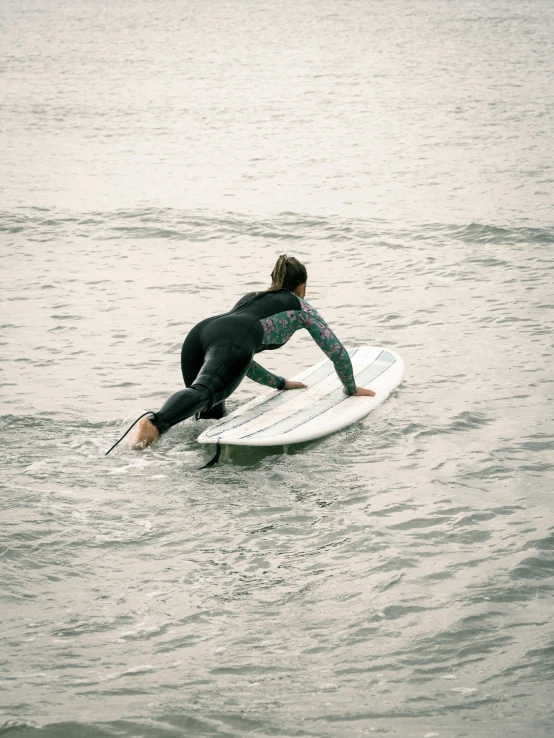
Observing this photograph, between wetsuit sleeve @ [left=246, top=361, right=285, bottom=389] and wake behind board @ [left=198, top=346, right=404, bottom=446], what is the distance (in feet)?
0.27

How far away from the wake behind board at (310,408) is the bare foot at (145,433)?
390mm

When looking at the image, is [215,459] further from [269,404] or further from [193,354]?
[269,404]

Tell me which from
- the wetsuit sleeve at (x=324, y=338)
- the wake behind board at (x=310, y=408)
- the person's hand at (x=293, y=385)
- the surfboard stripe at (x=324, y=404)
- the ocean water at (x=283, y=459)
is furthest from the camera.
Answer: the person's hand at (x=293, y=385)

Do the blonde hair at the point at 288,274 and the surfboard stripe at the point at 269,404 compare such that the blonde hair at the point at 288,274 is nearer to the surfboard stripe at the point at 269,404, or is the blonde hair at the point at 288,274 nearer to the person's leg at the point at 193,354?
the person's leg at the point at 193,354

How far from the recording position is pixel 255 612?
18.1 feet

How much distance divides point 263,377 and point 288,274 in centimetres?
87

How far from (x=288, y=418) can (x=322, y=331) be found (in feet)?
2.52

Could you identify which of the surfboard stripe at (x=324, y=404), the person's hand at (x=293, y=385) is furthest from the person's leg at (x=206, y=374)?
the person's hand at (x=293, y=385)

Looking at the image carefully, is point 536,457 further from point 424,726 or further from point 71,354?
point 71,354

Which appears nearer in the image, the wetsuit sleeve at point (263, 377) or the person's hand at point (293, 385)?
the wetsuit sleeve at point (263, 377)

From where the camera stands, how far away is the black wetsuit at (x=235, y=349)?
7.24m

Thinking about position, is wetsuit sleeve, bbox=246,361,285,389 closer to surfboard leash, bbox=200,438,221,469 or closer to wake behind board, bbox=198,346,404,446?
wake behind board, bbox=198,346,404,446

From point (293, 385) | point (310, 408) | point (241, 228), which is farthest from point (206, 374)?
point (241, 228)

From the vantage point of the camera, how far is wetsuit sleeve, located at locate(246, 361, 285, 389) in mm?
8188
